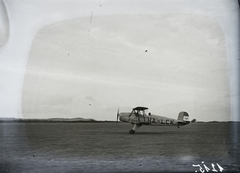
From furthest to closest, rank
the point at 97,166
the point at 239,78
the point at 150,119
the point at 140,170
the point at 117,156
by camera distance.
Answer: the point at 150,119 < the point at 117,156 < the point at 97,166 < the point at 140,170 < the point at 239,78

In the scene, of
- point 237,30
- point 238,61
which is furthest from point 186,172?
point 237,30

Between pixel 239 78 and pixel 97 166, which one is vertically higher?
pixel 239 78

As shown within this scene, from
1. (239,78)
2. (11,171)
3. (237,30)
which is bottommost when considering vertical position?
(11,171)

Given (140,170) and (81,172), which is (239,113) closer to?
(140,170)

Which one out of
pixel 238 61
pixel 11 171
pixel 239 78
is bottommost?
pixel 11 171

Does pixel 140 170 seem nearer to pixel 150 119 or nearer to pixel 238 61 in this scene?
pixel 238 61

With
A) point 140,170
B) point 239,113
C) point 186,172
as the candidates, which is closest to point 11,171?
point 140,170

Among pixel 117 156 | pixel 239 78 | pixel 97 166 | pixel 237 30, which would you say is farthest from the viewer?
pixel 117 156

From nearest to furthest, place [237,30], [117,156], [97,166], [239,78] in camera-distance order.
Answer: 1. [239,78]
2. [237,30]
3. [97,166]
4. [117,156]

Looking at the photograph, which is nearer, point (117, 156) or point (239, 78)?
point (239, 78)
